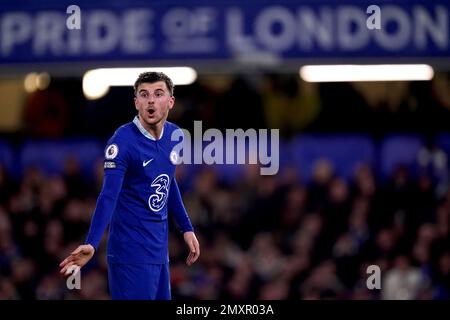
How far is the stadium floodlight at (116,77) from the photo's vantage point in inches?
244

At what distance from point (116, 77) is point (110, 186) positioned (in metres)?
1.19

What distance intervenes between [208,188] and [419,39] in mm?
1465

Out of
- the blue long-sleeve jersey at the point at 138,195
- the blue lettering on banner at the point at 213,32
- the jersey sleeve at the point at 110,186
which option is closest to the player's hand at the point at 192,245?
the blue long-sleeve jersey at the point at 138,195

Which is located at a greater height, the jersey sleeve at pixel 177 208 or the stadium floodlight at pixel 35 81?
the stadium floodlight at pixel 35 81

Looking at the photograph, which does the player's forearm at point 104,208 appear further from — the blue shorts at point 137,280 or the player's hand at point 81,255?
the blue shorts at point 137,280

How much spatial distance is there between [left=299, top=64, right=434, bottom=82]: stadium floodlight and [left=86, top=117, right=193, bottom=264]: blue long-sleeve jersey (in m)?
1.30

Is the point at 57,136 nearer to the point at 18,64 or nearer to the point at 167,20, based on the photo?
the point at 18,64

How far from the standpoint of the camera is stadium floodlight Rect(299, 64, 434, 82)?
6.31 meters

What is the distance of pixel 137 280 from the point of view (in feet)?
17.5

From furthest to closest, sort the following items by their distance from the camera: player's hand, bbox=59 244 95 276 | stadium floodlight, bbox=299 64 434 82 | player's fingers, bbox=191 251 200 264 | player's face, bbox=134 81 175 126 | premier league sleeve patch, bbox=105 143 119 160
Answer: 1. stadium floodlight, bbox=299 64 434 82
2. player's fingers, bbox=191 251 200 264
3. player's face, bbox=134 81 175 126
4. premier league sleeve patch, bbox=105 143 119 160
5. player's hand, bbox=59 244 95 276

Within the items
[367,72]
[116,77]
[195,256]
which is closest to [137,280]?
[195,256]

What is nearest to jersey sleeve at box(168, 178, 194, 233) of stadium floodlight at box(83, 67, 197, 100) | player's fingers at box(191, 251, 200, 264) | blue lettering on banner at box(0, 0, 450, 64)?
player's fingers at box(191, 251, 200, 264)

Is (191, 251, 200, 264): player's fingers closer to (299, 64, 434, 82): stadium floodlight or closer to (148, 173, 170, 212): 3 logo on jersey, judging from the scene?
(148, 173, 170, 212): 3 logo on jersey
